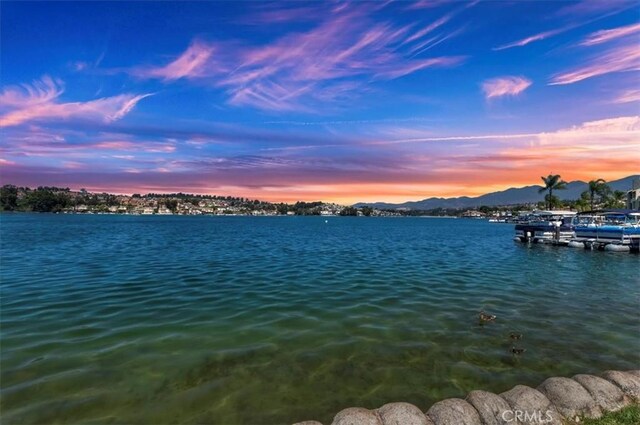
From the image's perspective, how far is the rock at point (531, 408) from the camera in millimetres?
6574

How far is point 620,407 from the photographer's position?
22.7 feet

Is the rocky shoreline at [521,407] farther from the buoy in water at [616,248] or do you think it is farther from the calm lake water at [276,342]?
the buoy in water at [616,248]

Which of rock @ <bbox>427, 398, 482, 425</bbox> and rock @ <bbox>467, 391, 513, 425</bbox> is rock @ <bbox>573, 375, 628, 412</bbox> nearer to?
rock @ <bbox>467, 391, 513, 425</bbox>

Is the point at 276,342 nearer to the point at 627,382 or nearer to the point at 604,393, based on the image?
the point at 604,393

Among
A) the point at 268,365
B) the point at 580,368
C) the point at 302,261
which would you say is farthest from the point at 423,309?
Answer: the point at 302,261

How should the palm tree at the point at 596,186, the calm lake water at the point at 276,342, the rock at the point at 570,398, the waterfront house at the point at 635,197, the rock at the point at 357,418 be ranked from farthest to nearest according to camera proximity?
the palm tree at the point at 596,186 < the waterfront house at the point at 635,197 < the calm lake water at the point at 276,342 < the rock at the point at 570,398 < the rock at the point at 357,418

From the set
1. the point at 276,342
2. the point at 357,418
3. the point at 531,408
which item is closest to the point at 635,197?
the point at 531,408

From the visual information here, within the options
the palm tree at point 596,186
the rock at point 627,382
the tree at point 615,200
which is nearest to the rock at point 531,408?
the rock at point 627,382

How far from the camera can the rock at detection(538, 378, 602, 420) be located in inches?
266

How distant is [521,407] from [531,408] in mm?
179

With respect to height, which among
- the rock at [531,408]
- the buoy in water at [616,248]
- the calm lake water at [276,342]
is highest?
the rock at [531,408]

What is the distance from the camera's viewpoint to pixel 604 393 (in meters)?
7.21

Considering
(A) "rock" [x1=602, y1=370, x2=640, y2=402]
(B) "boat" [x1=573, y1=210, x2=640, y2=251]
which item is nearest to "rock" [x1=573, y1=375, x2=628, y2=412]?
(A) "rock" [x1=602, y1=370, x2=640, y2=402]

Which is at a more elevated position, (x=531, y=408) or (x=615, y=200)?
(x=615, y=200)
